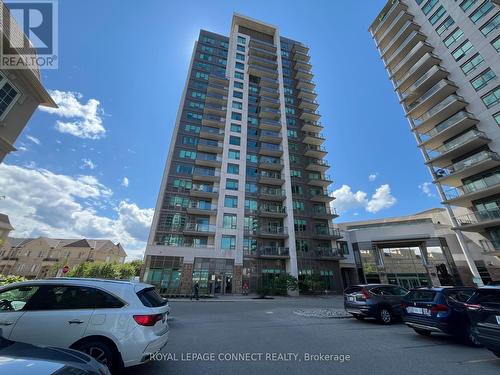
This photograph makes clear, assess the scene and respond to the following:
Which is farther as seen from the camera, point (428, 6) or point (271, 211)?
point (271, 211)

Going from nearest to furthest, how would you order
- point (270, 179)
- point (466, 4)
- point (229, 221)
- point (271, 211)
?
point (466, 4) < point (229, 221) < point (271, 211) < point (270, 179)

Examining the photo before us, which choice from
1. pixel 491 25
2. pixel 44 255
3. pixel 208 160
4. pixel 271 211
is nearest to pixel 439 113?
pixel 491 25

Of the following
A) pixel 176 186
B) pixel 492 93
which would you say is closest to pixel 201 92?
pixel 176 186

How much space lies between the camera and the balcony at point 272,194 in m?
31.9

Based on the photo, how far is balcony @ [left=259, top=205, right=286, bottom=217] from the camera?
100 feet

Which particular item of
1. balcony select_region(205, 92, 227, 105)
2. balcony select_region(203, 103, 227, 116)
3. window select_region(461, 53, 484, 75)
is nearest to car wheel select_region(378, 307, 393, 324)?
window select_region(461, 53, 484, 75)

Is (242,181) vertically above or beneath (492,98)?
beneath

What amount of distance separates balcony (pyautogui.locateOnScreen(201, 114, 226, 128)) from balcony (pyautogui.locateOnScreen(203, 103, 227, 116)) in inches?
25.8

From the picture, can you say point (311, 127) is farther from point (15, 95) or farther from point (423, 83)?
point (15, 95)

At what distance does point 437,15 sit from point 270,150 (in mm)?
28428

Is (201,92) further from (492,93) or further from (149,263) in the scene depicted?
(492,93)

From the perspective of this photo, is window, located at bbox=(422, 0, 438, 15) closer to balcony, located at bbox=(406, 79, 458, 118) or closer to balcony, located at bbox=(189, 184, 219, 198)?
balcony, located at bbox=(406, 79, 458, 118)

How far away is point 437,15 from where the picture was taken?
28.1m

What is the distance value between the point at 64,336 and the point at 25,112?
15.1 m
